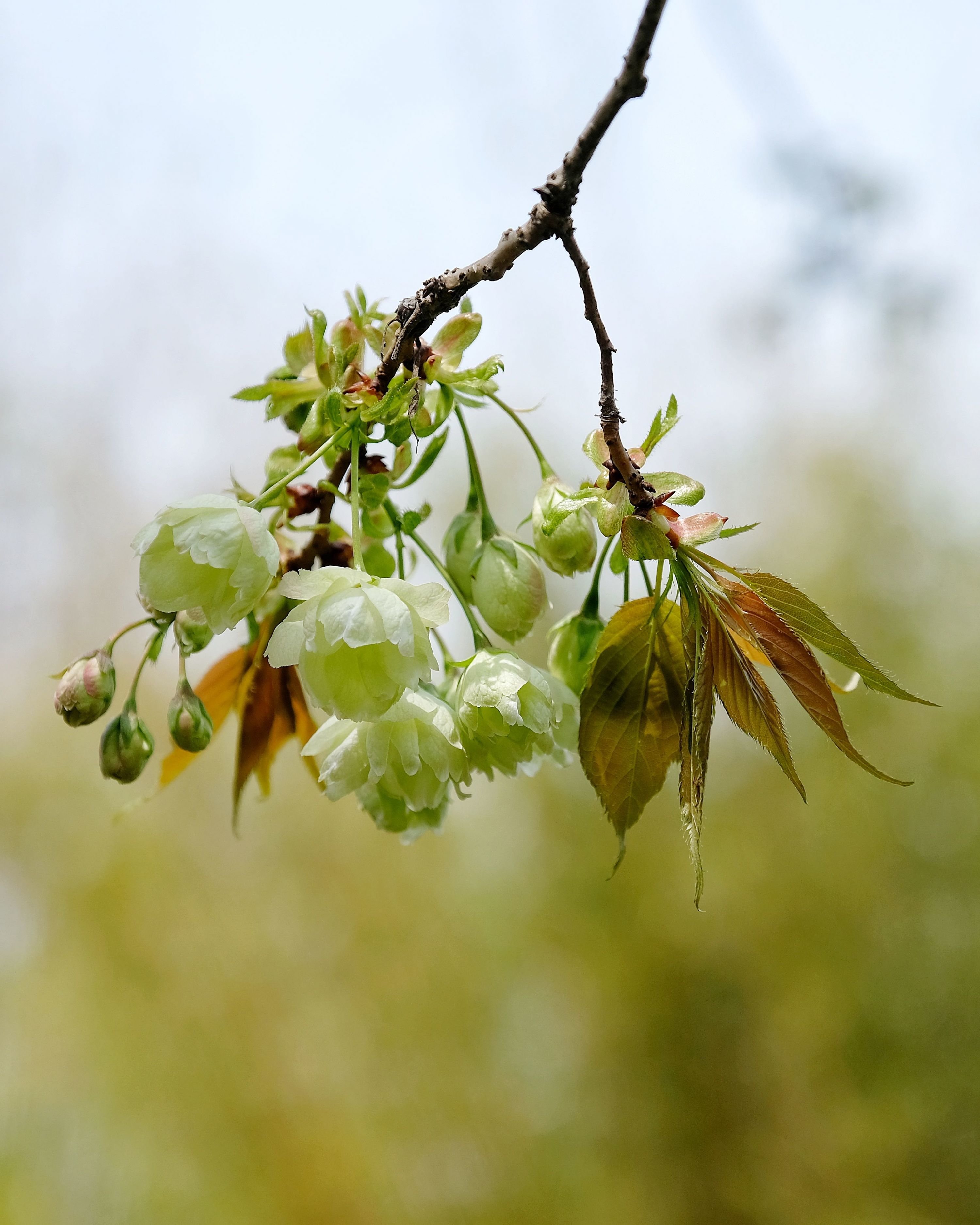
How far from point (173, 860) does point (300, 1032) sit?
0.50m

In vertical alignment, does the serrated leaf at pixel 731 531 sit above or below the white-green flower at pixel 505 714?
above

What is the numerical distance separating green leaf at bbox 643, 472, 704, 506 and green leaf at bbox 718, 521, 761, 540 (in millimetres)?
13

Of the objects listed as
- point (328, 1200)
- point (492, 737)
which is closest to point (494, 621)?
point (492, 737)

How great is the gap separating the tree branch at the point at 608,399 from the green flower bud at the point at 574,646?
119 mm

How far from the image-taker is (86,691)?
34 centimetres

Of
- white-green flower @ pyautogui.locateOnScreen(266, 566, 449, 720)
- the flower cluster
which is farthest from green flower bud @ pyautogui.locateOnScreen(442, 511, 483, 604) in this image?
white-green flower @ pyautogui.locateOnScreen(266, 566, 449, 720)

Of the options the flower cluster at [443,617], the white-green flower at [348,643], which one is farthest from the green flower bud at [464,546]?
the white-green flower at [348,643]

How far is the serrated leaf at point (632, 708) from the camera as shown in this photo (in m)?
0.32

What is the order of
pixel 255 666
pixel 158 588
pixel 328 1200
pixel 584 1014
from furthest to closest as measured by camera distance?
pixel 584 1014
pixel 328 1200
pixel 255 666
pixel 158 588

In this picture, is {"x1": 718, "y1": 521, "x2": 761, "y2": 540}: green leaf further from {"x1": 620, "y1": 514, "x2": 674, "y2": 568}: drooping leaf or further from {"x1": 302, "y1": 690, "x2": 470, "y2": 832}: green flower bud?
{"x1": 302, "y1": 690, "x2": 470, "y2": 832}: green flower bud

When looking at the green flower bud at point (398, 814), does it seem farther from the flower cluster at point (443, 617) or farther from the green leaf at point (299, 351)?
the green leaf at point (299, 351)

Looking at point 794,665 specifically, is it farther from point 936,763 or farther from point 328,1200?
point 328,1200

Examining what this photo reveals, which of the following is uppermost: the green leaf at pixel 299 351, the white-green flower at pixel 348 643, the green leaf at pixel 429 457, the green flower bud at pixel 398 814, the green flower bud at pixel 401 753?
the green leaf at pixel 299 351

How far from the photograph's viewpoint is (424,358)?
13.3 inches
